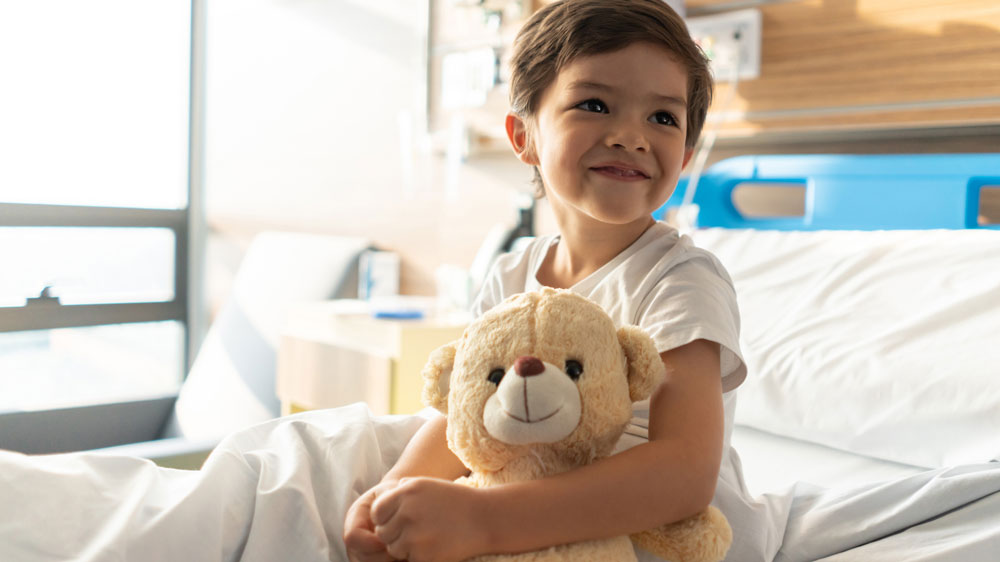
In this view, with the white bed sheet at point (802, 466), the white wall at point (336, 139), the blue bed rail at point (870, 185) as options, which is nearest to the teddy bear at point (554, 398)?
the white bed sheet at point (802, 466)

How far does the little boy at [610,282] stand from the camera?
658 mm

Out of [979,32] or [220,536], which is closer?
[220,536]

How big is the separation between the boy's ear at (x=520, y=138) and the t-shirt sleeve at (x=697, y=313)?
285mm

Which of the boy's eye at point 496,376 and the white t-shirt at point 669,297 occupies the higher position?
the white t-shirt at point 669,297

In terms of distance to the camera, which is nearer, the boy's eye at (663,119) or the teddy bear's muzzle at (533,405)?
the teddy bear's muzzle at (533,405)

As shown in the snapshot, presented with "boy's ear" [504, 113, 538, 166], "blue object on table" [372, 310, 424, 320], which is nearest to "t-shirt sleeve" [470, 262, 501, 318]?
"boy's ear" [504, 113, 538, 166]

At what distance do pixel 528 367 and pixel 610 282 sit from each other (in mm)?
309

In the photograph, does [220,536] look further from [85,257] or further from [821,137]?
[85,257]

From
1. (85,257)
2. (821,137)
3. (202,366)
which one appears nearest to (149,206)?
(85,257)

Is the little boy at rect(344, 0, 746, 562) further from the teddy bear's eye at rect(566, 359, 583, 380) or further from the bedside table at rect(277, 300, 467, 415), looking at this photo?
the bedside table at rect(277, 300, 467, 415)

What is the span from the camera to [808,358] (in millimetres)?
1234

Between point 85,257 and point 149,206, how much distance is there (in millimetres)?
318

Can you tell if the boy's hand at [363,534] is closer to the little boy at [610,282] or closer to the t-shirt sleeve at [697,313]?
the little boy at [610,282]

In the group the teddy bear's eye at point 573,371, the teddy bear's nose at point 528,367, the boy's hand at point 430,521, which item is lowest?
the boy's hand at point 430,521
